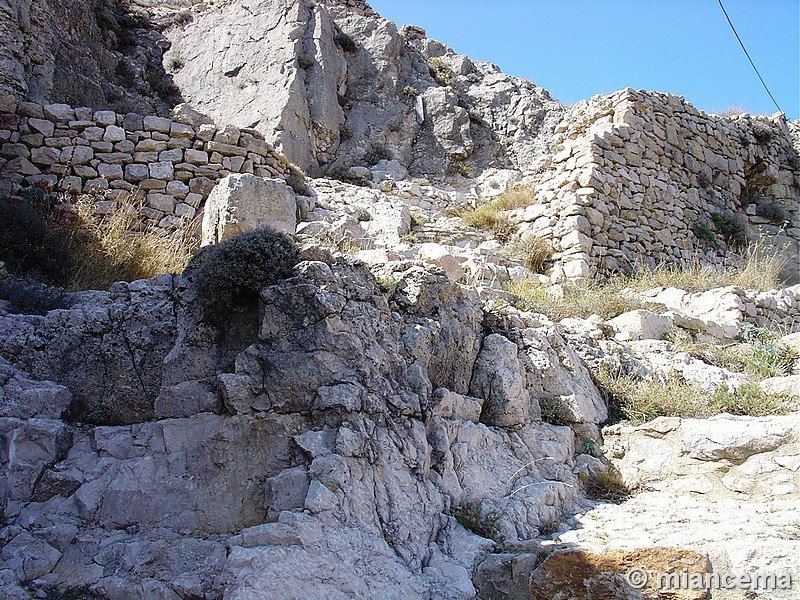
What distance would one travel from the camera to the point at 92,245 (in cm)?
623

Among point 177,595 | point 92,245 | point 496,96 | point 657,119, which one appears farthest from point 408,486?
point 496,96

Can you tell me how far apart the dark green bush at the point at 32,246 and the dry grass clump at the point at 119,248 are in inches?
4.4

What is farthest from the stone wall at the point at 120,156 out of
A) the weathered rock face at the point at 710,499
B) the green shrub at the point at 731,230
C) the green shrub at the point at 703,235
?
the green shrub at the point at 731,230

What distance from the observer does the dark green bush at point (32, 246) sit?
209 inches

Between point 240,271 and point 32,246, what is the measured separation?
283 cm

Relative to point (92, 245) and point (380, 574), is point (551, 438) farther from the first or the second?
point (92, 245)

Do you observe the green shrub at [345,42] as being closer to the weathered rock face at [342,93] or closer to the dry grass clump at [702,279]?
the weathered rock face at [342,93]

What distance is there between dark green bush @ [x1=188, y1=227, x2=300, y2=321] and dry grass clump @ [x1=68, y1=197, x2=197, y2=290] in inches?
73.5

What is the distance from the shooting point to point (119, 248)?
6.27 meters

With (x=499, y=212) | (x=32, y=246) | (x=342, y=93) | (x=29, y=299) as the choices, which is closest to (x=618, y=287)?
(x=499, y=212)

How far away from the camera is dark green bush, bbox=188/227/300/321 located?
12.5 ft

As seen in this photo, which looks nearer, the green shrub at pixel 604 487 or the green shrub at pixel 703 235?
the green shrub at pixel 604 487

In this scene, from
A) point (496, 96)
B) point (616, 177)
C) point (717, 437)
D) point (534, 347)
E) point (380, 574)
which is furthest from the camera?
point (496, 96)

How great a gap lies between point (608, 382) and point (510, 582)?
245 cm
